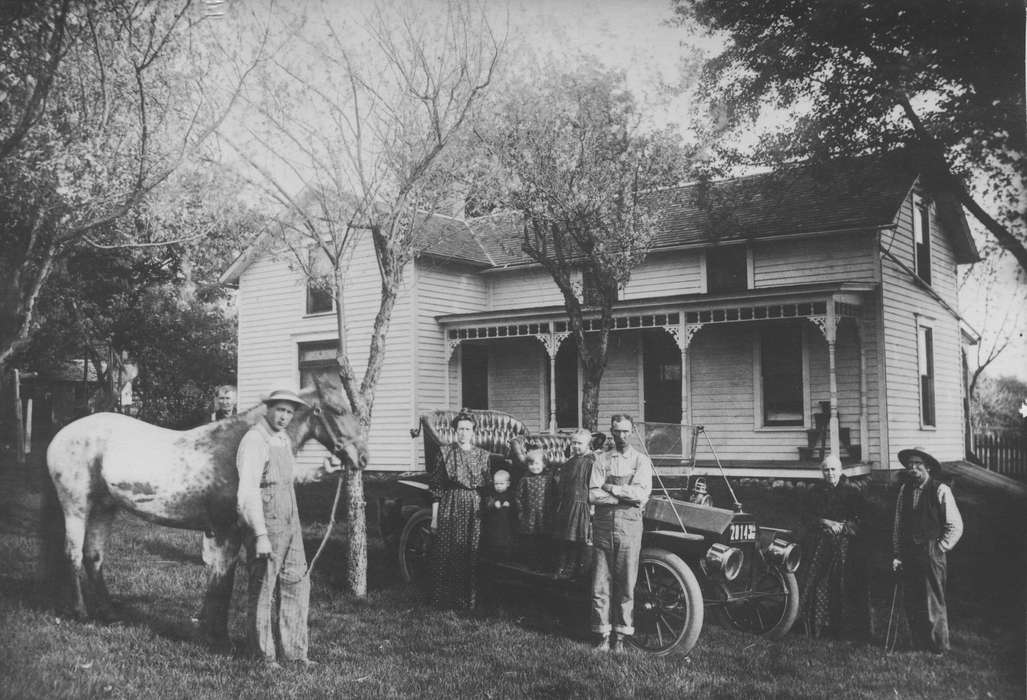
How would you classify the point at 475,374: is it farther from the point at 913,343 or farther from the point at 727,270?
the point at 913,343

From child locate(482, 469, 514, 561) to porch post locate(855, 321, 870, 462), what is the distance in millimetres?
5150

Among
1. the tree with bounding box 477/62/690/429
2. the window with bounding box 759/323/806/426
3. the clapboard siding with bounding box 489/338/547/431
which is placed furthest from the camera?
the clapboard siding with bounding box 489/338/547/431

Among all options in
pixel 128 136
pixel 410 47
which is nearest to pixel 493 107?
pixel 410 47

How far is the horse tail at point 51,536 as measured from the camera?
16.2 ft

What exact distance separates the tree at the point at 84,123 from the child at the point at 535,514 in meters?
3.48

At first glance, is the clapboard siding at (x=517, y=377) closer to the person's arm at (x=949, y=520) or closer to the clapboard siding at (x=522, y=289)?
the clapboard siding at (x=522, y=289)

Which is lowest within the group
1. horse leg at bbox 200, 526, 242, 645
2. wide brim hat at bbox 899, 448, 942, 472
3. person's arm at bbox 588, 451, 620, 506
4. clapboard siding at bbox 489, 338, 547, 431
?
horse leg at bbox 200, 526, 242, 645

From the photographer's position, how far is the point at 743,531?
5.69 meters

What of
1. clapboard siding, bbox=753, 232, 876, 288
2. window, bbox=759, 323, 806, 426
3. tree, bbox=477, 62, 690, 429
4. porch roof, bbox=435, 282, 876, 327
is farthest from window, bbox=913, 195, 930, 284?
window, bbox=759, 323, 806, 426

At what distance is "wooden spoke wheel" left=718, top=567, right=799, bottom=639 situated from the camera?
553 cm

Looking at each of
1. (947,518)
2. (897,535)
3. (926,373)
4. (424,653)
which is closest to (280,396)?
(424,653)

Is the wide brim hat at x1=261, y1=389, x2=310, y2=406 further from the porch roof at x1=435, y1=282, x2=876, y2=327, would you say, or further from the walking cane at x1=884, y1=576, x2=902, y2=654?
the porch roof at x1=435, y1=282, x2=876, y2=327

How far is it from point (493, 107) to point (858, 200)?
3461mm

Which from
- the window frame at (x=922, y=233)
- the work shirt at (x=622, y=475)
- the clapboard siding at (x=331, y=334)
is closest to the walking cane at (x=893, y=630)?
the work shirt at (x=622, y=475)
